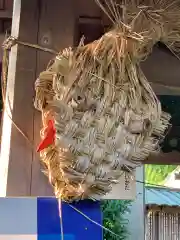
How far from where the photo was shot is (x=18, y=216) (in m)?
0.78

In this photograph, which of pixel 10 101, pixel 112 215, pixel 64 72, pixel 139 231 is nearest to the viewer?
pixel 64 72

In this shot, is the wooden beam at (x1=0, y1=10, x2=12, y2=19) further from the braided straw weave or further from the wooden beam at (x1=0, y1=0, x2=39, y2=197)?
the braided straw weave

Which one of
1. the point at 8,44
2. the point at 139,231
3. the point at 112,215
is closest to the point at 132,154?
the point at 8,44

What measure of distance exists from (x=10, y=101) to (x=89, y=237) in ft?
0.87

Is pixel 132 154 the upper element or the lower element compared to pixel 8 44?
lower

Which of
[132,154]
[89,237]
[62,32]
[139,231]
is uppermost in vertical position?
[62,32]

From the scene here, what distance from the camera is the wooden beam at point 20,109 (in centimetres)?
82

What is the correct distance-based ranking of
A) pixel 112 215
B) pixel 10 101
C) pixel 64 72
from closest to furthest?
pixel 64 72 → pixel 10 101 → pixel 112 215

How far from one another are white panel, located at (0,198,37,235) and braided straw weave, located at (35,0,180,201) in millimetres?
53

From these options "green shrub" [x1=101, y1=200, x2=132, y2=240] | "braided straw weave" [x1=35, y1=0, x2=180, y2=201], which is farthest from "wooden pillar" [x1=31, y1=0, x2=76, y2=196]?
"green shrub" [x1=101, y1=200, x2=132, y2=240]

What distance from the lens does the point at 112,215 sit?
3.54 m

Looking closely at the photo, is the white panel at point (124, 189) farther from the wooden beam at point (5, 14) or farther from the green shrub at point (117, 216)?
the green shrub at point (117, 216)

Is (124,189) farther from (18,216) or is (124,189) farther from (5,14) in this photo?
(5,14)

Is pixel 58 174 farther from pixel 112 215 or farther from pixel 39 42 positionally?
pixel 112 215
